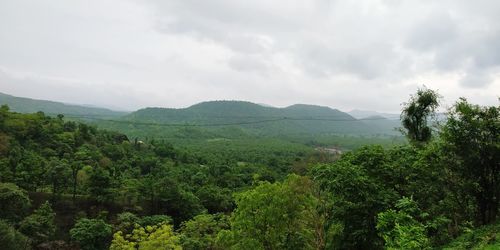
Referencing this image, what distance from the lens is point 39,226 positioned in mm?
30781

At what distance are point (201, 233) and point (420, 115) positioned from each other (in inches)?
787

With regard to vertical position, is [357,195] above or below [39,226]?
above

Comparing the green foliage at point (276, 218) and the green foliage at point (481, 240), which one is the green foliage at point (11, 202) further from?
the green foliage at point (481, 240)

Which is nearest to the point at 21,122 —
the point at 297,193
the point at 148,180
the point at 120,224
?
the point at 148,180

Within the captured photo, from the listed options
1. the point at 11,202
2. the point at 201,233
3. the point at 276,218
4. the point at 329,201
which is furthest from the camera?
the point at 201,233

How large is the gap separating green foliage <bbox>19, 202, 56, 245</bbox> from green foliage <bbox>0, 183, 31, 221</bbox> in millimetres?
1181

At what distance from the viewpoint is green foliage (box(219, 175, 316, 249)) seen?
1842 cm

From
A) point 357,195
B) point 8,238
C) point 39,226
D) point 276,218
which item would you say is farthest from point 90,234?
point 357,195

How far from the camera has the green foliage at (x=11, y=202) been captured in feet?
99.3

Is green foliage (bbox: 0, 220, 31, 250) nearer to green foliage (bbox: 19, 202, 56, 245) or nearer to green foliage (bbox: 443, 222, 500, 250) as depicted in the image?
green foliage (bbox: 19, 202, 56, 245)

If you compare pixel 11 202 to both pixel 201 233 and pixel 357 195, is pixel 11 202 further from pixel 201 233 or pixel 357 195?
pixel 357 195

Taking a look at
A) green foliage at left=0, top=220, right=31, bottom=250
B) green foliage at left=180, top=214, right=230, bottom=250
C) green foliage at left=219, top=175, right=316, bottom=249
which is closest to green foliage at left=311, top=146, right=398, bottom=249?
green foliage at left=219, top=175, right=316, bottom=249

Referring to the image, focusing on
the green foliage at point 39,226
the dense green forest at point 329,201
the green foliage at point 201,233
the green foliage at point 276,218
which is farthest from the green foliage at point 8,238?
the green foliage at point 276,218

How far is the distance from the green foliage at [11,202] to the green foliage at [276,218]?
70.3 ft
